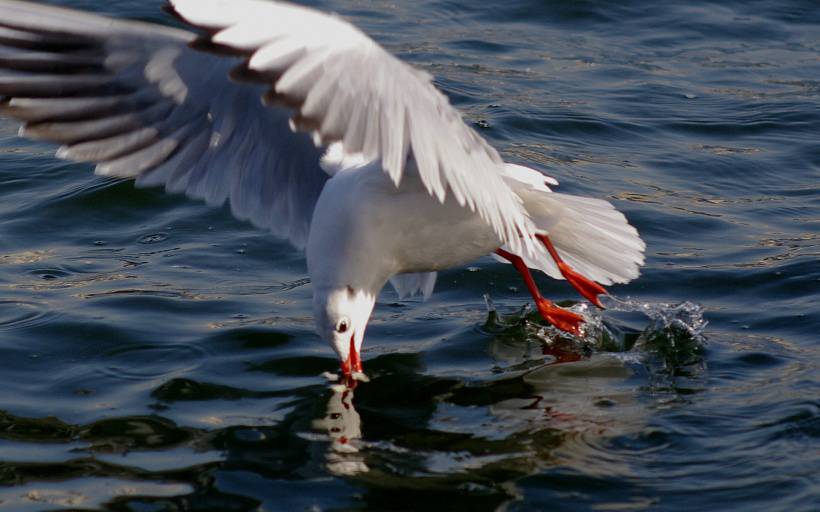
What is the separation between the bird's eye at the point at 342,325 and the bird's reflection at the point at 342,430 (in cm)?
25

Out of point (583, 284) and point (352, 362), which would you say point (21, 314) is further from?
point (583, 284)

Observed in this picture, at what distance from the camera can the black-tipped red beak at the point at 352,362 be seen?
5.52m

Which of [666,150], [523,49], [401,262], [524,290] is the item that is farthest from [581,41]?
[401,262]

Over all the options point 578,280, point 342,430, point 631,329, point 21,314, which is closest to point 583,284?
point 578,280

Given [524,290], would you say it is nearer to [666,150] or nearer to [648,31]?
[666,150]

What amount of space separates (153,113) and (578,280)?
80.6 inches

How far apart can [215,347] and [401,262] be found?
A: 1.03 metres

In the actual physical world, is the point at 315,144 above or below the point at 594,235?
above

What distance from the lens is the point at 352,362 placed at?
557cm

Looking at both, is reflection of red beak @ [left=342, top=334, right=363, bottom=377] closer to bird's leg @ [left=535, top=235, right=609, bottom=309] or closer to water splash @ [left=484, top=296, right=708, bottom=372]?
water splash @ [left=484, top=296, right=708, bottom=372]

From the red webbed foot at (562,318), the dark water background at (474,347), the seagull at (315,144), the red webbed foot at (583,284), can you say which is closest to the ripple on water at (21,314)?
the dark water background at (474,347)

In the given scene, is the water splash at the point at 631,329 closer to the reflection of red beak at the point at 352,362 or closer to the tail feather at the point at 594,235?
the tail feather at the point at 594,235

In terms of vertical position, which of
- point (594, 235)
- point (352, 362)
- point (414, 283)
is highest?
point (594, 235)

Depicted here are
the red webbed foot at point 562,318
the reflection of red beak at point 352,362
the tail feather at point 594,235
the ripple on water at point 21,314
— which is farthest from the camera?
the ripple on water at point 21,314
